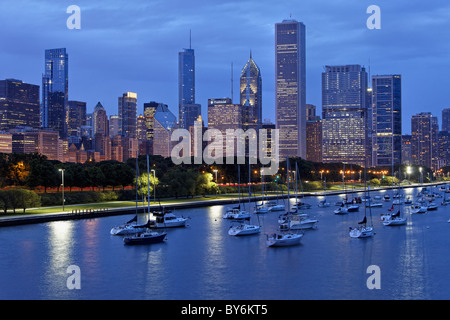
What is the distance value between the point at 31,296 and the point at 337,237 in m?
48.3

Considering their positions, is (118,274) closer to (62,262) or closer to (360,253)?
(62,262)

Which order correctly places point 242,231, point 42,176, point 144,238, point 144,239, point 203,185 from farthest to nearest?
point 203,185, point 42,176, point 242,231, point 144,239, point 144,238

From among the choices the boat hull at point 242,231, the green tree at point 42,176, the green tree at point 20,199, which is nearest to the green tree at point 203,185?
the green tree at point 42,176

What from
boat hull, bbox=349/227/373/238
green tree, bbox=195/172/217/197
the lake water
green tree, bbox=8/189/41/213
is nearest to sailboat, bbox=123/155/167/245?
the lake water

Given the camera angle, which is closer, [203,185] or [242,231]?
[242,231]

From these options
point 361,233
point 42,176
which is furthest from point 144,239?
point 42,176

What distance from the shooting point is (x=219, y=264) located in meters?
65.6

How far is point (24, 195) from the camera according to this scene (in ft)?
350

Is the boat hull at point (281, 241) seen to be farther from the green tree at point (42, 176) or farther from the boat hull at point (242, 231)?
the green tree at point (42, 176)

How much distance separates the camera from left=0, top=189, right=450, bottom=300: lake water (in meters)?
53.2

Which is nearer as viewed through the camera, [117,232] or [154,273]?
[154,273]
